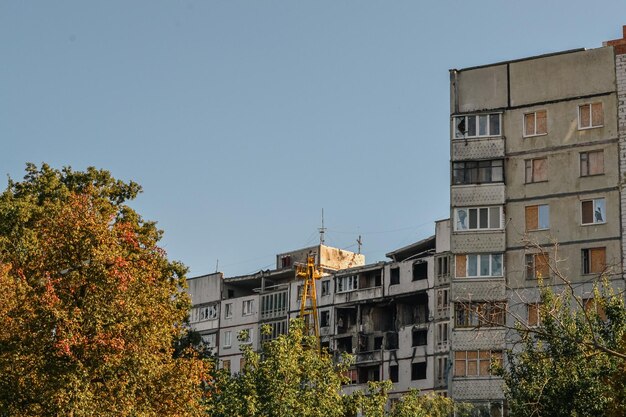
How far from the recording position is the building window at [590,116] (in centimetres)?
6384

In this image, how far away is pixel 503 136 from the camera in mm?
66188

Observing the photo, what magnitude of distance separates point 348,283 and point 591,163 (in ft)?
124

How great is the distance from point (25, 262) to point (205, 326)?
73379 millimetres

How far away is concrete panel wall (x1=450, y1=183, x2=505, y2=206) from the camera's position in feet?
216

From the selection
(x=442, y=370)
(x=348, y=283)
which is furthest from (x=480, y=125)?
(x=348, y=283)

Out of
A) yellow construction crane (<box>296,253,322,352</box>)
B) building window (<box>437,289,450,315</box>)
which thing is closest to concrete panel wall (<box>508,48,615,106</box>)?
building window (<box>437,289,450,315</box>)

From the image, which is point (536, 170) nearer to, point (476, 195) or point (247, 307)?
point (476, 195)

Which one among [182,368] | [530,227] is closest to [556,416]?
[182,368]

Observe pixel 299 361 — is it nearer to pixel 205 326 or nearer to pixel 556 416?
pixel 556 416

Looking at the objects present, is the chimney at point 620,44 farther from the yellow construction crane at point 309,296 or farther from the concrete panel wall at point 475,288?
the yellow construction crane at point 309,296

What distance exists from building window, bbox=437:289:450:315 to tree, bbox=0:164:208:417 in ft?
171

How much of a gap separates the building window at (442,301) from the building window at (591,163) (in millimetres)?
26572

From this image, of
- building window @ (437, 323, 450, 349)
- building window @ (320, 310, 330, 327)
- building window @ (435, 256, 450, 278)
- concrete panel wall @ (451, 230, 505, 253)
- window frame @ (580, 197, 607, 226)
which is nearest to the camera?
window frame @ (580, 197, 607, 226)

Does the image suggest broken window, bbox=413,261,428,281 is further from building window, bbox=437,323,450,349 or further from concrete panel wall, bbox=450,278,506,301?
concrete panel wall, bbox=450,278,506,301
